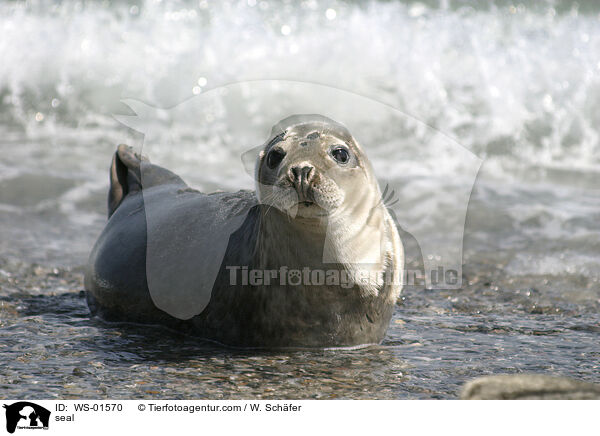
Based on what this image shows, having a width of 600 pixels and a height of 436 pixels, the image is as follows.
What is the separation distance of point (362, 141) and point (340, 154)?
25.6 ft

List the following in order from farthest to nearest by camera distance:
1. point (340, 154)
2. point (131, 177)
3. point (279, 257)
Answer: point (131, 177) < point (279, 257) < point (340, 154)

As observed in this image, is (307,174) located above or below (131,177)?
below

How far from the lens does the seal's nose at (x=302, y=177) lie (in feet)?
11.5

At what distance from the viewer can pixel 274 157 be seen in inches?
147

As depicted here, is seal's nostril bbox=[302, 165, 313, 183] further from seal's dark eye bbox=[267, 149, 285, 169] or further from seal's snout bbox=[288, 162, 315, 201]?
seal's dark eye bbox=[267, 149, 285, 169]

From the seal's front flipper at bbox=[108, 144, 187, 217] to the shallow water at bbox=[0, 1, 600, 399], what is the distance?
69 centimetres

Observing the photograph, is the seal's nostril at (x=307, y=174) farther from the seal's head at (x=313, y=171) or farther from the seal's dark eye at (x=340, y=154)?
the seal's dark eye at (x=340, y=154)
